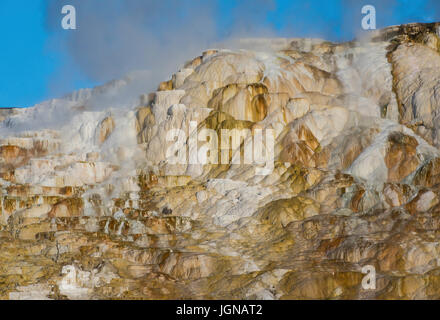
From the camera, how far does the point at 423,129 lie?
3078 cm

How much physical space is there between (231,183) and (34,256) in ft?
31.3

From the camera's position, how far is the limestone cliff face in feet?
67.5

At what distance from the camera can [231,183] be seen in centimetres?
2800

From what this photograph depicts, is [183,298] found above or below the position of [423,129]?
below

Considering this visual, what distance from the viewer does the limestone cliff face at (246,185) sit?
20.6 metres

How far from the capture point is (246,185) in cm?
2786

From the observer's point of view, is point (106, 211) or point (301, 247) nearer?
point (301, 247)

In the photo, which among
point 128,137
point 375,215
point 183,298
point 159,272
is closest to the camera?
point 183,298

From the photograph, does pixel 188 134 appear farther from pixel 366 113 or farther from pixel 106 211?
pixel 366 113

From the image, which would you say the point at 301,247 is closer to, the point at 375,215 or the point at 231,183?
the point at 375,215

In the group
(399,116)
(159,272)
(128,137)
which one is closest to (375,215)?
(159,272)
